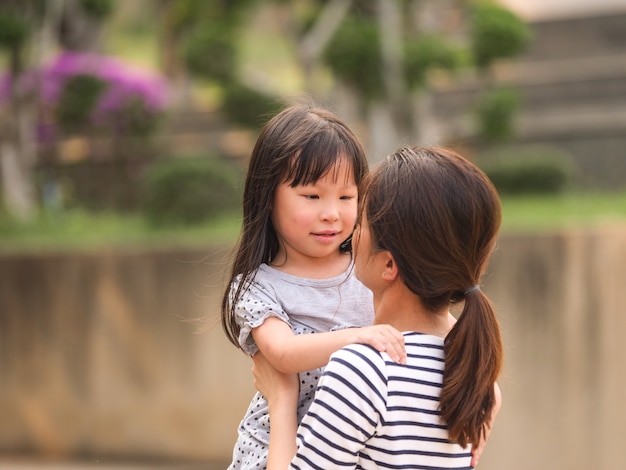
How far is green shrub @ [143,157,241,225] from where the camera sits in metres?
8.43

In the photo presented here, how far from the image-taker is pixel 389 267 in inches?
78.4

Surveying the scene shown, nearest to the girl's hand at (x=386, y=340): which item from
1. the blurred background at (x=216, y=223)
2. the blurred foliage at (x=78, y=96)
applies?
the blurred background at (x=216, y=223)

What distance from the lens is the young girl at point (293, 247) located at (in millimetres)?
2193

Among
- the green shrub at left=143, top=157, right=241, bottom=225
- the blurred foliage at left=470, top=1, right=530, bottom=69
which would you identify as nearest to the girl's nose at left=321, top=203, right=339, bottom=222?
the green shrub at left=143, top=157, right=241, bottom=225

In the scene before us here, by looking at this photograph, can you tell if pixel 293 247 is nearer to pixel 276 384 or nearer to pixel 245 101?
pixel 276 384

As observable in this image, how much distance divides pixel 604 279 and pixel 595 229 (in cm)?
30

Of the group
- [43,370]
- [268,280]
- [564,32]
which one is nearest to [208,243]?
[43,370]

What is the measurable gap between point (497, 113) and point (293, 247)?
675 centimetres

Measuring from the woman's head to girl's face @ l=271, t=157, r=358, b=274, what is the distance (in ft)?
0.66

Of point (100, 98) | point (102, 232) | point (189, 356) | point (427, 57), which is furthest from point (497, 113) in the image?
point (100, 98)

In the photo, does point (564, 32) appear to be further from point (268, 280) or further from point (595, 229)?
point (268, 280)

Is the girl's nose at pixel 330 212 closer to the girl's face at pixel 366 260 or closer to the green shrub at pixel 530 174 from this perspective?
the girl's face at pixel 366 260

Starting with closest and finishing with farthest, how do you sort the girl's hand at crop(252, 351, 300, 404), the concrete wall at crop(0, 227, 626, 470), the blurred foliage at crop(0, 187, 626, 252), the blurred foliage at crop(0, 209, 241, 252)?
the girl's hand at crop(252, 351, 300, 404) → the concrete wall at crop(0, 227, 626, 470) → the blurred foliage at crop(0, 187, 626, 252) → the blurred foliage at crop(0, 209, 241, 252)

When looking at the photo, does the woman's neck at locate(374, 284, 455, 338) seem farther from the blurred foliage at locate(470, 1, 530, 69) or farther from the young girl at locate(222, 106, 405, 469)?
the blurred foliage at locate(470, 1, 530, 69)
